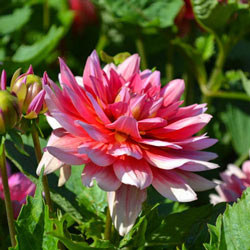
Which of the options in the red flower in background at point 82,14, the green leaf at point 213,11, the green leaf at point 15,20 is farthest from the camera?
the red flower in background at point 82,14

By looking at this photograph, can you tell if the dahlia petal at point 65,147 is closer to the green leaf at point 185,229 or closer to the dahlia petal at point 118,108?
the dahlia petal at point 118,108

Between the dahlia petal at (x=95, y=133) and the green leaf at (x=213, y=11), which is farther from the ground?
the dahlia petal at (x=95, y=133)

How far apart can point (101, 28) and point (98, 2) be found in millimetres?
350

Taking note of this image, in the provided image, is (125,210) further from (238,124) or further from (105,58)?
(238,124)

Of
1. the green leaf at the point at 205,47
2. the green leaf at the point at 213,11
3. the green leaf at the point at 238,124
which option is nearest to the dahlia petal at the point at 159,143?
the green leaf at the point at 213,11

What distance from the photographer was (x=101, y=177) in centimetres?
56

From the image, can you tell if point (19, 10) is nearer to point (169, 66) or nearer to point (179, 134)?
point (169, 66)

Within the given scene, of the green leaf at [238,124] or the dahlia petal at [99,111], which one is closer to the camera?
the dahlia petal at [99,111]

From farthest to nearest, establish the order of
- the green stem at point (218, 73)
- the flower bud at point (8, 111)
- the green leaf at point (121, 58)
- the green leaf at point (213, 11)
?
the green stem at point (218, 73)
the green leaf at point (213, 11)
the green leaf at point (121, 58)
the flower bud at point (8, 111)

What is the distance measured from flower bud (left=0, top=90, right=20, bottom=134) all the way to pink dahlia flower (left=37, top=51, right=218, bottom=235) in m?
0.04

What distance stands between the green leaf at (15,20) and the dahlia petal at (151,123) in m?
0.77

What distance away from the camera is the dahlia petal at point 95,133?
0.57 meters

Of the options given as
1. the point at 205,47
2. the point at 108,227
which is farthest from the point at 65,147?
the point at 205,47

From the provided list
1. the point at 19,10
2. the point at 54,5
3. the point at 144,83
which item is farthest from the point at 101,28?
the point at 144,83
